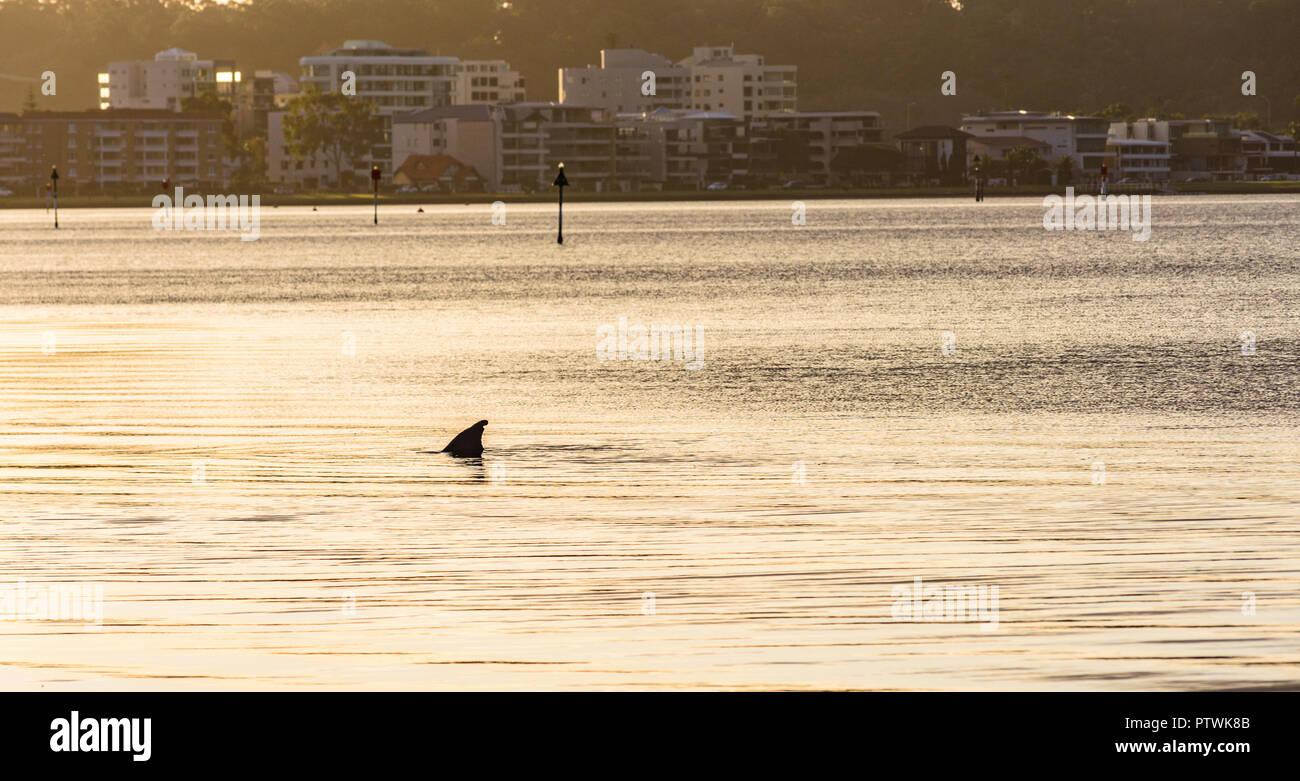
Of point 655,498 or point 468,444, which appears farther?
point 468,444

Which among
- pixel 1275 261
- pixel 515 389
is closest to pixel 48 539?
pixel 515 389

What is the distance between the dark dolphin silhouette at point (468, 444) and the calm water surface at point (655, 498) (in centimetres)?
30

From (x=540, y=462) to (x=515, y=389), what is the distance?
32.4 feet

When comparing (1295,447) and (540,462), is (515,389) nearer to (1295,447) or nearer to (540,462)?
(540,462)

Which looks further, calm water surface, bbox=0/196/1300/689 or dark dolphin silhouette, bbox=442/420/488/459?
dark dolphin silhouette, bbox=442/420/488/459

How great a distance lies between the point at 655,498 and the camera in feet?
61.9

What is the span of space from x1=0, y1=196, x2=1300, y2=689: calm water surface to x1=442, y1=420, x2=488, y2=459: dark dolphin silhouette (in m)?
0.30

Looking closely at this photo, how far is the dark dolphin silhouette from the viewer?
75.0 ft

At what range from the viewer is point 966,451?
75.2 feet

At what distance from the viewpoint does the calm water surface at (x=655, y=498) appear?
11.4 meters

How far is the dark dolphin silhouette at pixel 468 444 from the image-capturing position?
75.0 ft

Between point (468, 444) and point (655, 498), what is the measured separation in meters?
4.86

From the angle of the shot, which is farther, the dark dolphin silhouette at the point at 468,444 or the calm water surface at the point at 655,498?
the dark dolphin silhouette at the point at 468,444
